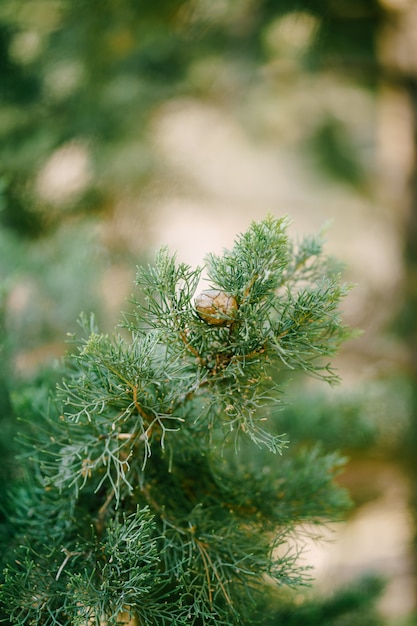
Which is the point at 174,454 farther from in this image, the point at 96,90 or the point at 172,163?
the point at 172,163

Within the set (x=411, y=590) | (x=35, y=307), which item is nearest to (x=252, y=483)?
(x=35, y=307)

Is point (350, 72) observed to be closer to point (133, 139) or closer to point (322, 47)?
point (322, 47)

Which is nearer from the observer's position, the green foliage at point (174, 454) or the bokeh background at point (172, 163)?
the green foliage at point (174, 454)

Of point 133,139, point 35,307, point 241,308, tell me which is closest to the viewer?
point 241,308

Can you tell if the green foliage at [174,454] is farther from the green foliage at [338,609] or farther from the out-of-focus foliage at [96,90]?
the out-of-focus foliage at [96,90]

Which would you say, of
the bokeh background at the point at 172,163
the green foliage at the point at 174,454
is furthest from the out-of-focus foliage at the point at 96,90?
the green foliage at the point at 174,454

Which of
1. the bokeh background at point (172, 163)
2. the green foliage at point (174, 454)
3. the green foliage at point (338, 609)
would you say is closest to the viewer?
the green foliage at point (174, 454)

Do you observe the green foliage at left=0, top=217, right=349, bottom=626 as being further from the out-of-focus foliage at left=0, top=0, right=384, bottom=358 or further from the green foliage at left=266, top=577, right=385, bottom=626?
the out-of-focus foliage at left=0, top=0, right=384, bottom=358

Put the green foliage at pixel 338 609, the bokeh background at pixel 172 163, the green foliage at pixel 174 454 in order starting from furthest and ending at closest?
1. the bokeh background at pixel 172 163
2. the green foliage at pixel 338 609
3. the green foliage at pixel 174 454
